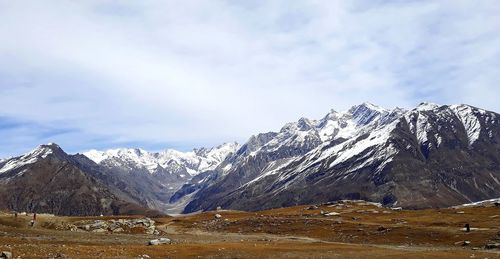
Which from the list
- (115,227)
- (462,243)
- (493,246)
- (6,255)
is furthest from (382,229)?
(6,255)

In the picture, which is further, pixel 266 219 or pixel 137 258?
pixel 266 219

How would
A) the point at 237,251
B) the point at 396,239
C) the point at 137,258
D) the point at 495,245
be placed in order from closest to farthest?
the point at 137,258 → the point at 237,251 → the point at 495,245 → the point at 396,239

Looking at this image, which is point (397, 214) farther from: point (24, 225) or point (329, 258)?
point (24, 225)

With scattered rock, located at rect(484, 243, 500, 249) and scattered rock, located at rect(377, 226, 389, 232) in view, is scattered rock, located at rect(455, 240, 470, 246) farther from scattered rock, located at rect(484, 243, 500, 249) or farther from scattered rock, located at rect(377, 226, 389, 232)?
scattered rock, located at rect(377, 226, 389, 232)

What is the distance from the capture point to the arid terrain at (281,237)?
192 ft

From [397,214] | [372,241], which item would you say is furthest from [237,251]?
[397,214]

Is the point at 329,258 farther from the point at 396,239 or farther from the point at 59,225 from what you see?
the point at 59,225

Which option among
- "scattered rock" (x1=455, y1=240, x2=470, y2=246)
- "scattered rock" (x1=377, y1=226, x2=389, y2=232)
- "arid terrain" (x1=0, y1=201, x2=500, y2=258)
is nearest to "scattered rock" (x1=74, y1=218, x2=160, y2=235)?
"arid terrain" (x1=0, y1=201, x2=500, y2=258)

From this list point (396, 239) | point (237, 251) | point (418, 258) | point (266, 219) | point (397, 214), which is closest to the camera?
point (418, 258)

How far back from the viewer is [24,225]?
335 feet

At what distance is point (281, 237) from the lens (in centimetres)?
9694

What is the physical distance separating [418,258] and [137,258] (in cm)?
3130

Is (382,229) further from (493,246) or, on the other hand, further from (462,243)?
(493,246)

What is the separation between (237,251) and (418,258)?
21.8 m
